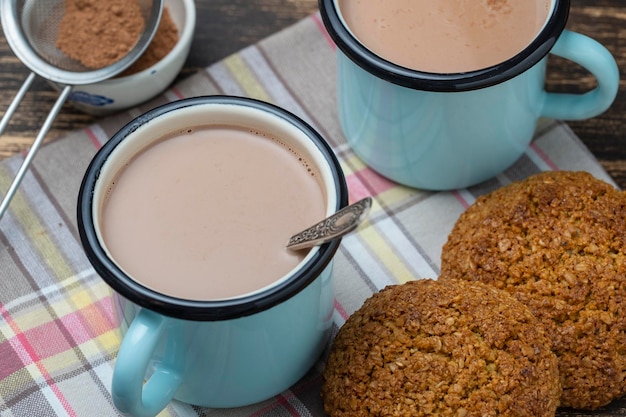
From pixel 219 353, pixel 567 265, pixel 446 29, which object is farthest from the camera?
pixel 446 29

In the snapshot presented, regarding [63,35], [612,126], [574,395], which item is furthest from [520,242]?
[63,35]

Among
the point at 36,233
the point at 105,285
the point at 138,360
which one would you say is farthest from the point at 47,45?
the point at 138,360

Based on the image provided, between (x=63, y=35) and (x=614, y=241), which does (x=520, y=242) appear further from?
(x=63, y=35)

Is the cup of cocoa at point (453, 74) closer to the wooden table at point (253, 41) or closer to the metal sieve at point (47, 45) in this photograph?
the wooden table at point (253, 41)

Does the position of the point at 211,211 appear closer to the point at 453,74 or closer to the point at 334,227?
the point at 334,227

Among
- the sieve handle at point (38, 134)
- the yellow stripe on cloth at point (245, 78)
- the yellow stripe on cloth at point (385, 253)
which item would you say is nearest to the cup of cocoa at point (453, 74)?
the yellow stripe on cloth at point (385, 253)
